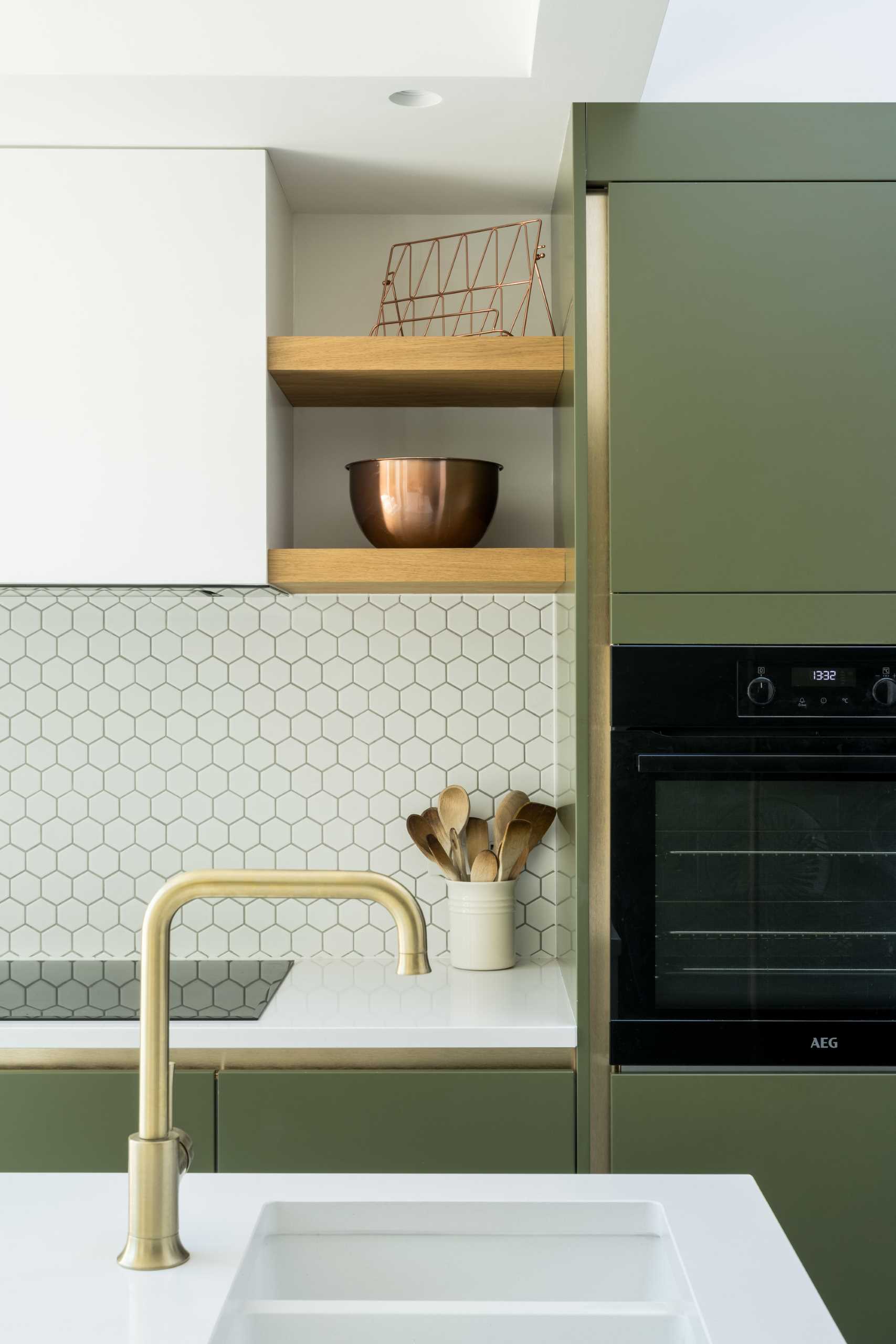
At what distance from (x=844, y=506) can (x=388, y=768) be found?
1.13m

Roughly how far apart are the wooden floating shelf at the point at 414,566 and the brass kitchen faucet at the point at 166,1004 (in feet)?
4.19

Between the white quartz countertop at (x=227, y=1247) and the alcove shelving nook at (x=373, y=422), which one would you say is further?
the alcove shelving nook at (x=373, y=422)

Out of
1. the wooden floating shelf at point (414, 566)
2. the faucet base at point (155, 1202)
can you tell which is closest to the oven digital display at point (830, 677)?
the wooden floating shelf at point (414, 566)

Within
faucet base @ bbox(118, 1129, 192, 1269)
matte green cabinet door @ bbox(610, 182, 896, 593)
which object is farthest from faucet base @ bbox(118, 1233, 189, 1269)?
matte green cabinet door @ bbox(610, 182, 896, 593)

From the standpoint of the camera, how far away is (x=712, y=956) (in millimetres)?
2047

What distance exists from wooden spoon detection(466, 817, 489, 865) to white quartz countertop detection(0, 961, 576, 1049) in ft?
1.17

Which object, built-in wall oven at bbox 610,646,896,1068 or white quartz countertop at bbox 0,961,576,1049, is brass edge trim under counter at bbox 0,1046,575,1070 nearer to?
white quartz countertop at bbox 0,961,576,1049

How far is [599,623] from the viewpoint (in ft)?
6.79

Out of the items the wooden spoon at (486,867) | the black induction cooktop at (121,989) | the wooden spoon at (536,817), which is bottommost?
the black induction cooktop at (121,989)

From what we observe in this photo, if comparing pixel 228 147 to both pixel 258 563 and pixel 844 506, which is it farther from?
pixel 844 506

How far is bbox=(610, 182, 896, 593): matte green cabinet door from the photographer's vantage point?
6.71ft

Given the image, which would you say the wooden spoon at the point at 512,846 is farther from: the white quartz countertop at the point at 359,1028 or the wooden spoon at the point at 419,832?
the white quartz countertop at the point at 359,1028

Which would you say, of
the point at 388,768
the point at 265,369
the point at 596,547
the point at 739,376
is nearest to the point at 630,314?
the point at 739,376

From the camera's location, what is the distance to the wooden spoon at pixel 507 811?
8.14 feet
